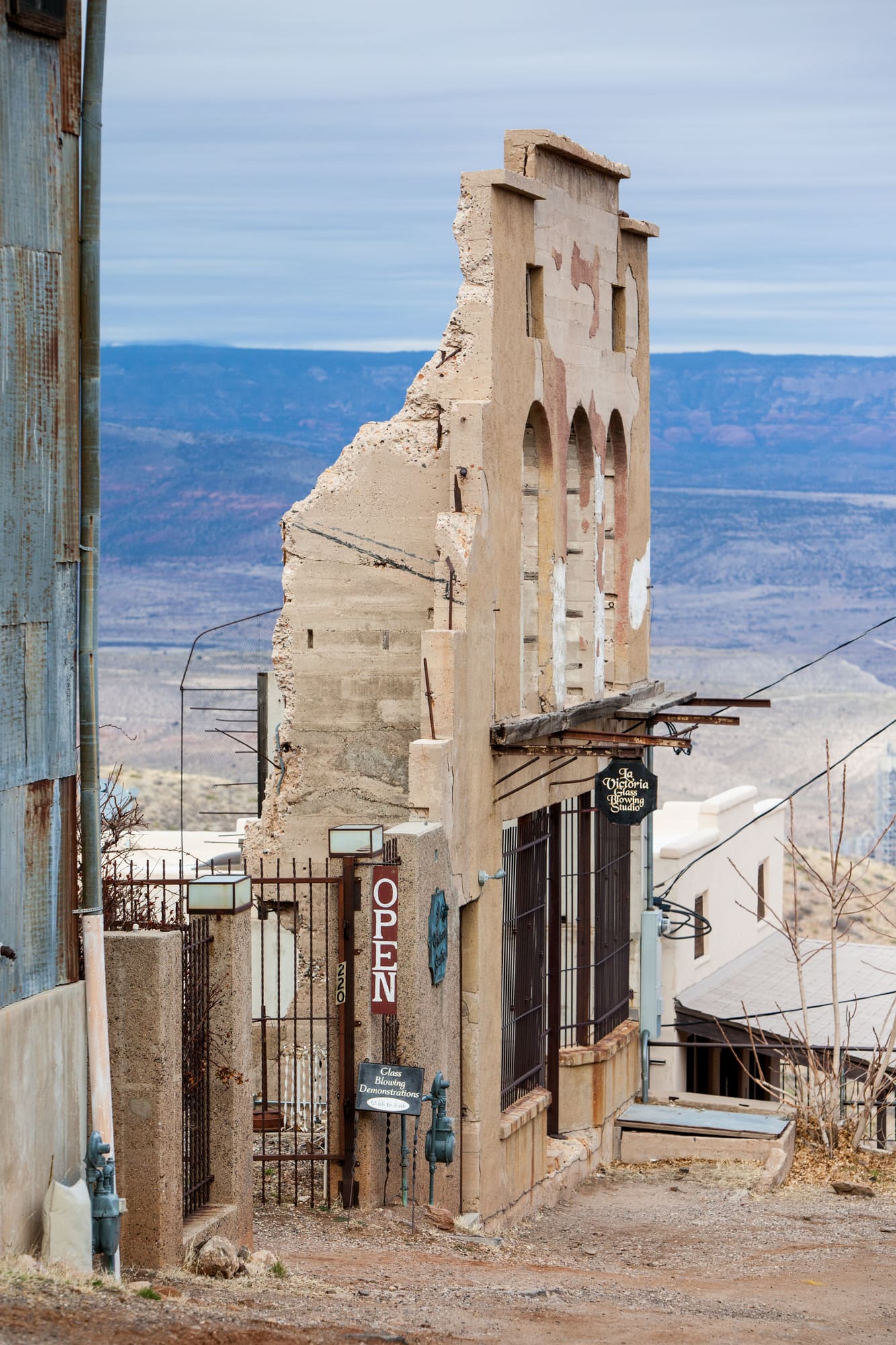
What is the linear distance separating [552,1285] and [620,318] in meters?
Result: 12.2

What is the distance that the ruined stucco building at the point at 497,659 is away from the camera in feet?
57.3

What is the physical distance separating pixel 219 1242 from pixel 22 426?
16.3 ft

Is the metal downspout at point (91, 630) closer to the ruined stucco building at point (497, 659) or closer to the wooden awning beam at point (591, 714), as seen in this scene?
the ruined stucco building at point (497, 659)

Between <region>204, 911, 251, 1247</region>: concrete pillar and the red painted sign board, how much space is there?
2415 millimetres

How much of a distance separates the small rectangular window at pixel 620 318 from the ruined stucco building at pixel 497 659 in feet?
0.08

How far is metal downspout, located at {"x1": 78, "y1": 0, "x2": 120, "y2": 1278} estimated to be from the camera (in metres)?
11.4

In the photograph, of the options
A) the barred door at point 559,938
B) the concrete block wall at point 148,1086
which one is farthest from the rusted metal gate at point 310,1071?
the concrete block wall at point 148,1086

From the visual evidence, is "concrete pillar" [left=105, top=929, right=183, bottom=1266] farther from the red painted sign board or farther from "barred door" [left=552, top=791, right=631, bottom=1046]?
Answer: "barred door" [left=552, top=791, right=631, bottom=1046]

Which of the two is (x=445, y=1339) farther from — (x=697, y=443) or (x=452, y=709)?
(x=697, y=443)

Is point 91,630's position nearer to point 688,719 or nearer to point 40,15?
point 40,15

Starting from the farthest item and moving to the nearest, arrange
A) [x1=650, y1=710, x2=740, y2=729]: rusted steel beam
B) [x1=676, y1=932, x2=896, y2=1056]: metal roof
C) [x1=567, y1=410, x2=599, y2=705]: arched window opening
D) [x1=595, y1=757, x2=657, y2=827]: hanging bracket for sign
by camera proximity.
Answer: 1. [x1=676, y1=932, x2=896, y2=1056]: metal roof
2. [x1=650, y1=710, x2=740, y2=729]: rusted steel beam
3. [x1=567, y1=410, x2=599, y2=705]: arched window opening
4. [x1=595, y1=757, x2=657, y2=827]: hanging bracket for sign

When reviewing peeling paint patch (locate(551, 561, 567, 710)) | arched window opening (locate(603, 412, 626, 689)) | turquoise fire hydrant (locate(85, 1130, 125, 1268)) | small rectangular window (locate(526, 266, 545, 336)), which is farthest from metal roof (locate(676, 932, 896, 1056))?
turquoise fire hydrant (locate(85, 1130, 125, 1268))

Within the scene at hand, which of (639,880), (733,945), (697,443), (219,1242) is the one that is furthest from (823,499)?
(219,1242)

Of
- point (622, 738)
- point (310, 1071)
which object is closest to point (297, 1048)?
point (310, 1071)
